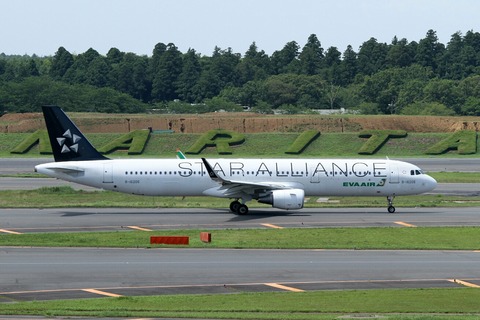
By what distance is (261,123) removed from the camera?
136500 mm

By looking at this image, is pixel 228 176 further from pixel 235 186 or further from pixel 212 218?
pixel 212 218

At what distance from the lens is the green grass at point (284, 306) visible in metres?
29.6

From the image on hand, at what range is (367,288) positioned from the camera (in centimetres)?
3472

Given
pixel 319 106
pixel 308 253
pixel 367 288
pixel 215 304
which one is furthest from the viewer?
pixel 319 106

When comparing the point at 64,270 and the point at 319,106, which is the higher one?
the point at 319,106

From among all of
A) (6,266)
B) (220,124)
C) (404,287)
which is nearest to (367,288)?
(404,287)

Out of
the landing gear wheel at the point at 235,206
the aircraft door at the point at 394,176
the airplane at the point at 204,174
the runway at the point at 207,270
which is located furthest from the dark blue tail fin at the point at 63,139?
the aircraft door at the point at 394,176

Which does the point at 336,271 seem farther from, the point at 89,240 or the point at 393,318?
the point at 89,240

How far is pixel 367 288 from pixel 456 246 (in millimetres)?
11503

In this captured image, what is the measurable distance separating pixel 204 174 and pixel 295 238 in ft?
42.4

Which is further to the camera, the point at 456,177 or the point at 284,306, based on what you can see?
the point at 456,177

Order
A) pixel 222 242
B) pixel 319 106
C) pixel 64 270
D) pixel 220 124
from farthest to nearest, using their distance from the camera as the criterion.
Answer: pixel 319 106
pixel 220 124
pixel 222 242
pixel 64 270

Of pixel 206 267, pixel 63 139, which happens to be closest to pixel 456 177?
Answer: pixel 63 139

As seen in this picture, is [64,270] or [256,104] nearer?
[64,270]
